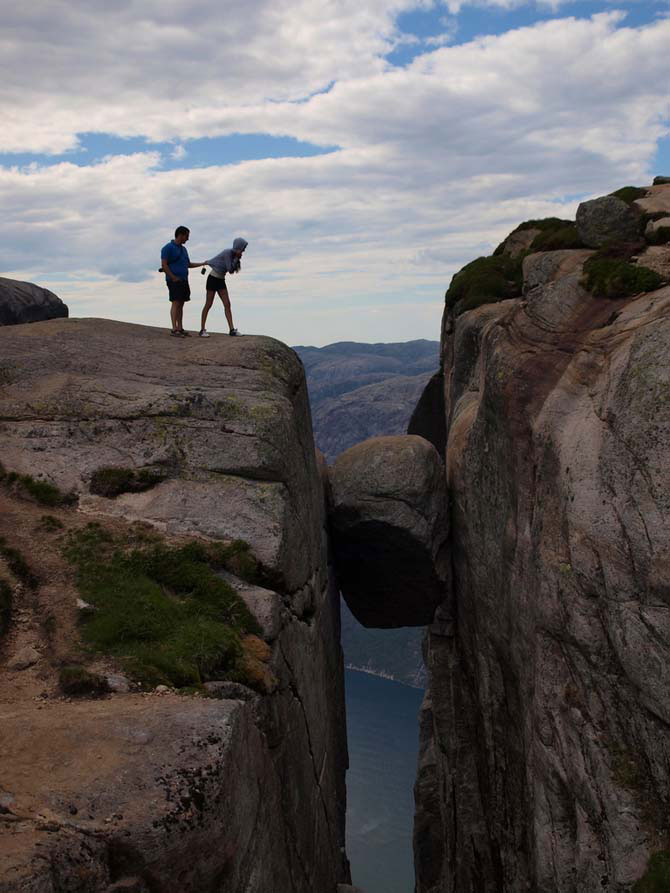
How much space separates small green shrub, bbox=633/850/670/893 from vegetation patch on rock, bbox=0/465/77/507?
14449 millimetres

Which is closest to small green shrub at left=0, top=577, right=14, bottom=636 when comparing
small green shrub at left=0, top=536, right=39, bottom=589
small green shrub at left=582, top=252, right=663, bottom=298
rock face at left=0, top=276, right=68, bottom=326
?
small green shrub at left=0, top=536, right=39, bottom=589

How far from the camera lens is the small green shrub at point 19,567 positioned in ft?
49.6

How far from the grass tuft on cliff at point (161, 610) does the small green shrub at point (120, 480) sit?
64.9 inches

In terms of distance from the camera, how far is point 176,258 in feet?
80.0

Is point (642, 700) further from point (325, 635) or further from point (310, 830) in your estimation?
point (325, 635)

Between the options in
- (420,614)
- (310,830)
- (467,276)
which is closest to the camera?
(310,830)

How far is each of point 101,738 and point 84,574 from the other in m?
5.38

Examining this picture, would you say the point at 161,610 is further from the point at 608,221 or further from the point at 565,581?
the point at 608,221

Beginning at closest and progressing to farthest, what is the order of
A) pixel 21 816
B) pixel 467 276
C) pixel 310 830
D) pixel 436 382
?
pixel 21 816
pixel 310 830
pixel 467 276
pixel 436 382

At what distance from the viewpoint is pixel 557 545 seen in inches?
735

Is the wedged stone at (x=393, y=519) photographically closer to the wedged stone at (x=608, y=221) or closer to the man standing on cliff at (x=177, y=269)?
the man standing on cliff at (x=177, y=269)

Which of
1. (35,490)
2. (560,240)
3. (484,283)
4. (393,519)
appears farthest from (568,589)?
(484,283)

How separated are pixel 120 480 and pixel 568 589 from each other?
35.7ft

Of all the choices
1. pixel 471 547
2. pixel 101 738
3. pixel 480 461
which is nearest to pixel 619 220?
pixel 480 461
